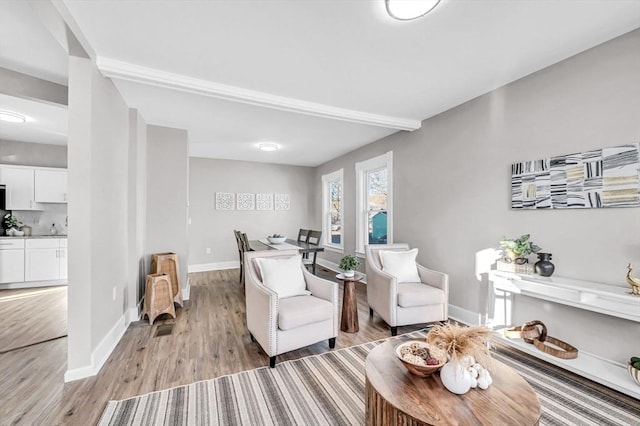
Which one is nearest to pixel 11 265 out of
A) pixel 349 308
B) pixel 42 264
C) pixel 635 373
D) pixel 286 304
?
pixel 42 264

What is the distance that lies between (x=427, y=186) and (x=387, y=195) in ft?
2.81

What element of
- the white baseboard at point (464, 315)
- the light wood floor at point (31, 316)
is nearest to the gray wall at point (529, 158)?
the white baseboard at point (464, 315)

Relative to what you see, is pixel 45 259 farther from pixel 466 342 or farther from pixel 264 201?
pixel 466 342

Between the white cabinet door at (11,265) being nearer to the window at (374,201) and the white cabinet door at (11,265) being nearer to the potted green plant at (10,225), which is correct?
the potted green plant at (10,225)

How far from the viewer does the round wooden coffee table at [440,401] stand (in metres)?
1.13

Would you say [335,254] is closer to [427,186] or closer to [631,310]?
[427,186]

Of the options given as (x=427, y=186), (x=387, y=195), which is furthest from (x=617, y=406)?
(x=387, y=195)

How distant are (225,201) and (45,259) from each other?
10.5ft

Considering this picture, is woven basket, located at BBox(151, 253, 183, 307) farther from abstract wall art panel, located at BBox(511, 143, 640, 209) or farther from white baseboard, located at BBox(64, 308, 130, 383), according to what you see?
abstract wall art panel, located at BBox(511, 143, 640, 209)

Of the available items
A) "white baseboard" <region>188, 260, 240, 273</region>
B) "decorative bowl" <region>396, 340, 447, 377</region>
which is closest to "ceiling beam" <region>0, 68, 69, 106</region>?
"decorative bowl" <region>396, 340, 447, 377</region>

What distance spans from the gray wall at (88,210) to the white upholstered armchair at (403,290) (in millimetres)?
2661

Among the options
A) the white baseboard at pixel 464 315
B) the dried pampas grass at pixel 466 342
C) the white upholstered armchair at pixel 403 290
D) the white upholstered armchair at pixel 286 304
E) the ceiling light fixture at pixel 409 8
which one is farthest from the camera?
the white baseboard at pixel 464 315

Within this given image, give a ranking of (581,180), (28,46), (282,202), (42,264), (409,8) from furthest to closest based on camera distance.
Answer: (282,202) → (42,264) → (581,180) → (28,46) → (409,8)

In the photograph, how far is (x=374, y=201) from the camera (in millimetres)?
5055
